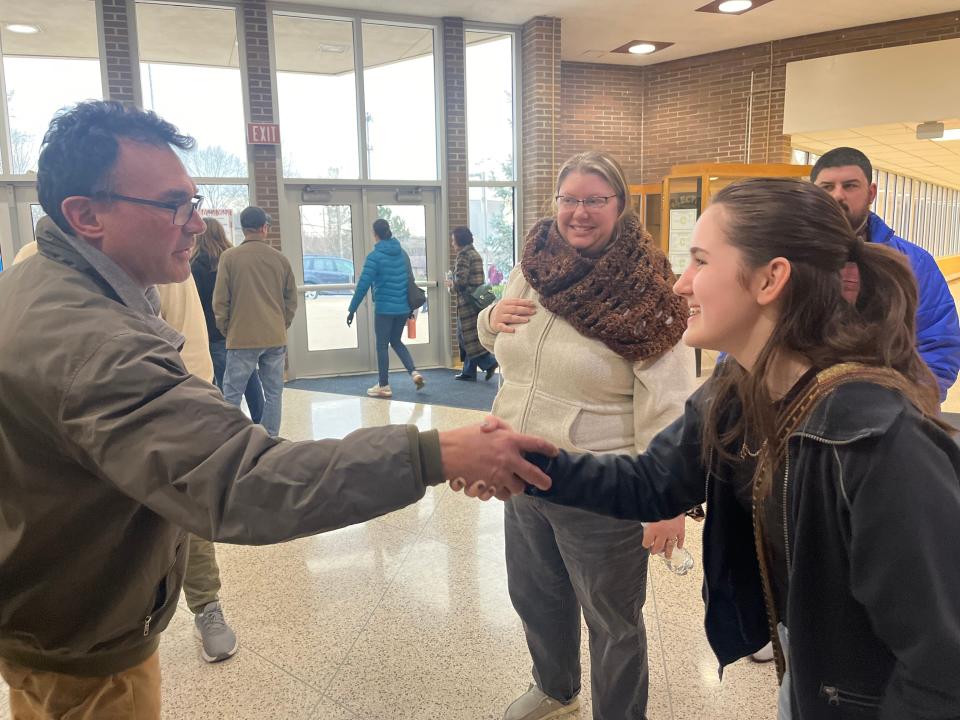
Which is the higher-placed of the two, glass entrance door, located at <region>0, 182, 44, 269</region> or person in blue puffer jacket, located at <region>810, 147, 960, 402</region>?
glass entrance door, located at <region>0, 182, 44, 269</region>

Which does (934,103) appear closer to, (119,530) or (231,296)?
(231,296)

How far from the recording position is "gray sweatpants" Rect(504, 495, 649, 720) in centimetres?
179

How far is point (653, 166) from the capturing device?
412 inches

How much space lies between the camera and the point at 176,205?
53.1 inches

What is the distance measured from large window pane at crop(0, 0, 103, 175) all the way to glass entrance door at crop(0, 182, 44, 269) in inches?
7.7

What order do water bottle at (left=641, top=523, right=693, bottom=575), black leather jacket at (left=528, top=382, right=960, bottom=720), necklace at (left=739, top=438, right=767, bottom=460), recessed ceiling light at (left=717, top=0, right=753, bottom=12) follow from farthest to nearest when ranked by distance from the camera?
recessed ceiling light at (left=717, top=0, right=753, bottom=12) → water bottle at (left=641, top=523, right=693, bottom=575) → necklace at (left=739, top=438, right=767, bottom=460) → black leather jacket at (left=528, top=382, right=960, bottom=720)

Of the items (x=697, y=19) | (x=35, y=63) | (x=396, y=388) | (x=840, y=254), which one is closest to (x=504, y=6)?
(x=697, y=19)

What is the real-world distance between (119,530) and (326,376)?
7314 mm

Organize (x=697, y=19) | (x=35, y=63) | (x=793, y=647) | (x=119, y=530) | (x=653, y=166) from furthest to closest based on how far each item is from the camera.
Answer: (x=653, y=166) → (x=697, y=19) → (x=35, y=63) → (x=119, y=530) → (x=793, y=647)

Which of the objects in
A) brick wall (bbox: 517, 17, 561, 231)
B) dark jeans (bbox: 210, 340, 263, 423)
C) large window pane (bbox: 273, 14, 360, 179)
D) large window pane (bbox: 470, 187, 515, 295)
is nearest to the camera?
dark jeans (bbox: 210, 340, 263, 423)

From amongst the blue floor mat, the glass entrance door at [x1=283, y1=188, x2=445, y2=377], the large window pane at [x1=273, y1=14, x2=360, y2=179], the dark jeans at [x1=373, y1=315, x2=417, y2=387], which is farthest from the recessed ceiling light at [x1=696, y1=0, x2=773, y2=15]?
the dark jeans at [x1=373, y1=315, x2=417, y2=387]

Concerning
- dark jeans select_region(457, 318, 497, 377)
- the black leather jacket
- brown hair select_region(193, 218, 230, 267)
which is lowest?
dark jeans select_region(457, 318, 497, 377)

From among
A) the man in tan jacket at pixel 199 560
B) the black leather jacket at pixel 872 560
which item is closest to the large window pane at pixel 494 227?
the man in tan jacket at pixel 199 560

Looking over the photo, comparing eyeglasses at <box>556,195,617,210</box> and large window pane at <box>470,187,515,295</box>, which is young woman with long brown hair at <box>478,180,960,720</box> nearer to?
eyeglasses at <box>556,195,617,210</box>
